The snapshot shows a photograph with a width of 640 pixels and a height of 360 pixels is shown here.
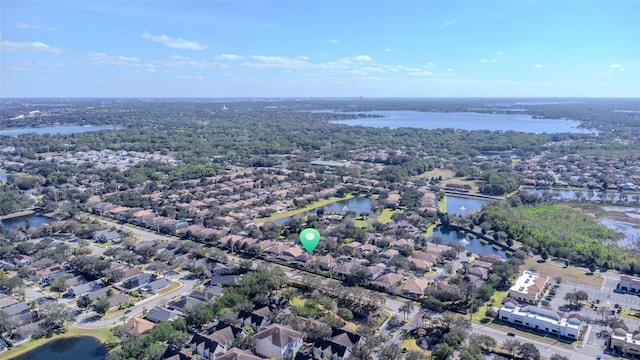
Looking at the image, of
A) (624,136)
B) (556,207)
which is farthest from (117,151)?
(624,136)

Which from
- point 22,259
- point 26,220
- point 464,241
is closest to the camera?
point 22,259

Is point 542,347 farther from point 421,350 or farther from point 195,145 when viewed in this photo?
point 195,145

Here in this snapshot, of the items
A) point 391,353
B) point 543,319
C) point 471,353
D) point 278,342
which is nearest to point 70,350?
point 278,342

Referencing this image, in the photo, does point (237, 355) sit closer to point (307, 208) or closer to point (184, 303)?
point (184, 303)

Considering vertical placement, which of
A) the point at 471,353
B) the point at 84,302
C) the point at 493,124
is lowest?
the point at 84,302

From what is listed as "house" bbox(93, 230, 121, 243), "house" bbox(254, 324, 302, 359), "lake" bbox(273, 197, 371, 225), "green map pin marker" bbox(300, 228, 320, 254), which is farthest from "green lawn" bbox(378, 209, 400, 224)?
"house" bbox(93, 230, 121, 243)

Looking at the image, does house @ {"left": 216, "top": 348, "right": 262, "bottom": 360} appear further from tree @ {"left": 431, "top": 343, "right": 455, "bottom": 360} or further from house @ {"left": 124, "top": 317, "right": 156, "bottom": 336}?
tree @ {"left": 431, "top": 343, "right": 455, "bottom": 360}

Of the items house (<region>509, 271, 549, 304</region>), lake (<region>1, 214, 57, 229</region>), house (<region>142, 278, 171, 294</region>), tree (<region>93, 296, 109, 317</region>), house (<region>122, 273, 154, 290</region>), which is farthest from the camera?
lake (<region>1, 214, 57, 229</region>)
